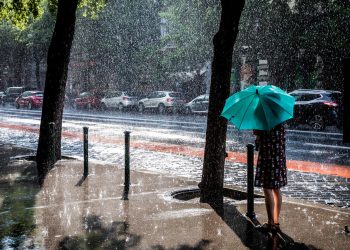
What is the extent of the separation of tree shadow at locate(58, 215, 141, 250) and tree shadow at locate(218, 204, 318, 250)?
47.4 inches

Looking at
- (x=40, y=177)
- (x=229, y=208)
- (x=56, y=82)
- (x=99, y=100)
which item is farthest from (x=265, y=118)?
(x=99, y=100)

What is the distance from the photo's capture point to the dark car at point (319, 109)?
20.4 meters

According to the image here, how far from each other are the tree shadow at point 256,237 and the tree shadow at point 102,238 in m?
1.20

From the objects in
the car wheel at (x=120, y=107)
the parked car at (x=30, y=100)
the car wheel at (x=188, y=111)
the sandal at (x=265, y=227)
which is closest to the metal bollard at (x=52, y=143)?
the sandal at (x=265, y=227)

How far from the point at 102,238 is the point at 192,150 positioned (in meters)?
8.70

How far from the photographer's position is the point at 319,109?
67.8 ft

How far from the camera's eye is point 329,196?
7.93m

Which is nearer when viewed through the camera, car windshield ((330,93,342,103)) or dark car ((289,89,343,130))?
dark car ((289,89,343,130))

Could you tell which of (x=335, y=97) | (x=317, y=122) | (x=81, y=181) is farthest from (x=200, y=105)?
(x=81, y=181)

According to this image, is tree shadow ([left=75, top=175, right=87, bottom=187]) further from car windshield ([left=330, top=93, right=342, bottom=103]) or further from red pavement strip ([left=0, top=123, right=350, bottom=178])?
car windshield ([left=330, top=93, right=342, bottom=103])

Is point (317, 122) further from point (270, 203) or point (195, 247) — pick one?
point (195, 247)

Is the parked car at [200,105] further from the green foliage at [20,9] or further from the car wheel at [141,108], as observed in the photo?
the green foliage at [20,9]

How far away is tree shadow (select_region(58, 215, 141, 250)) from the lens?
512 cm

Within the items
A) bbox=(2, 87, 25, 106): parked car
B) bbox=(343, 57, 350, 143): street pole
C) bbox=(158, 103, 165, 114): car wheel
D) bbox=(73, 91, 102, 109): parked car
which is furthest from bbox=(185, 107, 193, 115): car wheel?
bbox=(343, 57, 350, 143): street pole
